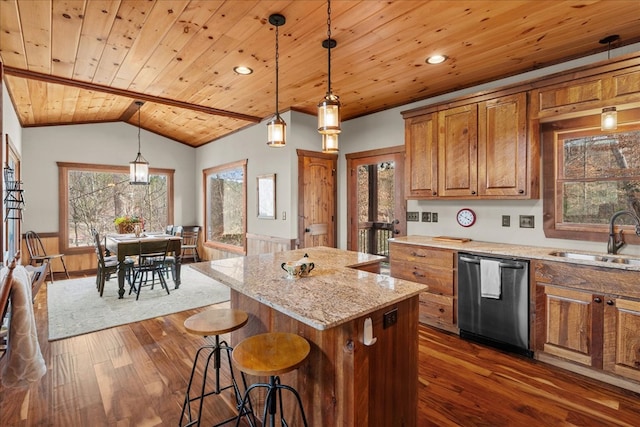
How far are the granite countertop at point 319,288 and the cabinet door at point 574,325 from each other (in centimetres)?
153

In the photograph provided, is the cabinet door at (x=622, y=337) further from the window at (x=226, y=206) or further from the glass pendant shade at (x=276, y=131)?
the window at (x=226, y=206)

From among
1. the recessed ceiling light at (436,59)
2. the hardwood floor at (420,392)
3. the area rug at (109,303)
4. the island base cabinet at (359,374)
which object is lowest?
the hardwood floor at (420,392)

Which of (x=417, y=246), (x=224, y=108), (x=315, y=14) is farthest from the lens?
(x=224, y=108)

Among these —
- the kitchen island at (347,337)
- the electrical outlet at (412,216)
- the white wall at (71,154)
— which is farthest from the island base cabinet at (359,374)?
the white wall at (71,154)

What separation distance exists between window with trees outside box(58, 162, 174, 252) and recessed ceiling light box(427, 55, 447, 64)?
5.27 metres

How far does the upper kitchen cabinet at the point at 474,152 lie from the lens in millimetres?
3047

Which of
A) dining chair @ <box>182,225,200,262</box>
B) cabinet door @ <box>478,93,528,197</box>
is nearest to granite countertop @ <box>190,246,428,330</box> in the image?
cabinet door @ <box>478,93,528,197</box>

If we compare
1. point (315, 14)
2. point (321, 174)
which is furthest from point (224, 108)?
point (315, 14)

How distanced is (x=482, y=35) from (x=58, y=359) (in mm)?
4571

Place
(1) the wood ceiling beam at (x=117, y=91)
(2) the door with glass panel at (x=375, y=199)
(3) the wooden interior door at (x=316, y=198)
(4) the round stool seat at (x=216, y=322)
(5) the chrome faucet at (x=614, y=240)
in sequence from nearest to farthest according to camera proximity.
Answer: (4) the round stool seat at (x=216, y=322) → (5) the chrome faucet at (x=614, y=240) → (1) the wood ceiling beam at (x=117, y=91) → (2) the door with glass panel at (x=375, y=199) → (3) the wooden interior door at (x=316, y=198)

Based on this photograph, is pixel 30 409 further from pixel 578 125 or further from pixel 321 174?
pixel 578 125

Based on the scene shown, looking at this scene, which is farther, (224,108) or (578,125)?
(224,108)

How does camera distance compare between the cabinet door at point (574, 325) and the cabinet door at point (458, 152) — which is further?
the cabinet door at point (458, 152)

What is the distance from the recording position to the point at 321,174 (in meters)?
5.09
